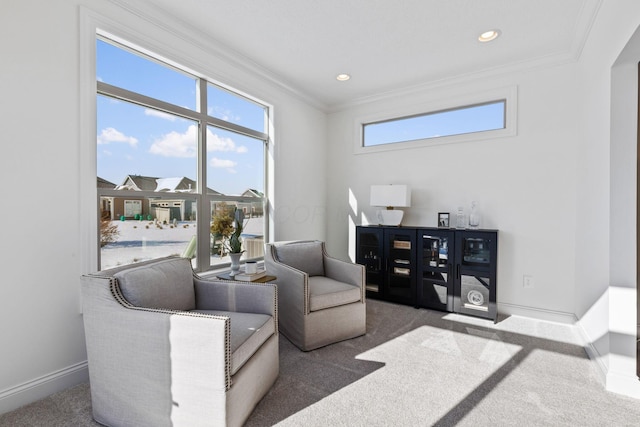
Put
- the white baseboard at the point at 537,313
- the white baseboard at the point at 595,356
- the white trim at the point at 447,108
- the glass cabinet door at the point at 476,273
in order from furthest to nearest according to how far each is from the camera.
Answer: the white trim at the point at 447,108, the glass cabinet door at the point at 476,273, the white baseboard at the point at 537,313, the white baseboard at the point at 595,356

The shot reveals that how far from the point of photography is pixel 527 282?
127 inches

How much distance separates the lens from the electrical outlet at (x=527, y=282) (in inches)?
126

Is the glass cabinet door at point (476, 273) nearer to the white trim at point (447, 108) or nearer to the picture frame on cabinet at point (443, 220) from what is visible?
the picture frame on cabinet at point (443, 220)

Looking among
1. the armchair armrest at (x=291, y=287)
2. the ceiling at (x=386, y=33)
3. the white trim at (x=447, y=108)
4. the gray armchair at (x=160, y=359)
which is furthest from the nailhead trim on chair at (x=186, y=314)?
the white trim at (x=447, y=108)

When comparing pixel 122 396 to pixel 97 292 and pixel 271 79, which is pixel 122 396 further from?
pixel 271 79

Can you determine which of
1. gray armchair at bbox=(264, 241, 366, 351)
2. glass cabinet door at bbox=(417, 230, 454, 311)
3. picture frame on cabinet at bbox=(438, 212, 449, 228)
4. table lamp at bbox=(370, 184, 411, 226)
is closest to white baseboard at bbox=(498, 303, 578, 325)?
glass cabinet door at bbox=(417, 230, 454, 311)

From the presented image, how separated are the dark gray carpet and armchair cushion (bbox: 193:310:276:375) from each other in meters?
0.37

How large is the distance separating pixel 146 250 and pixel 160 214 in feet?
1.07

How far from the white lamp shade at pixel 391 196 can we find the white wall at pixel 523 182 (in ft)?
0.91

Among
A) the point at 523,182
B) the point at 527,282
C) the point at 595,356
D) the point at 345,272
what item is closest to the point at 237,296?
the point at 345,272

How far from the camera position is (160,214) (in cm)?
266

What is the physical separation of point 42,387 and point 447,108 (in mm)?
4394

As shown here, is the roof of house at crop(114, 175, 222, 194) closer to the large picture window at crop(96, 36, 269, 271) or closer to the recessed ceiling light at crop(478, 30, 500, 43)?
the large picture window at crop(96, 36, 269, 271)

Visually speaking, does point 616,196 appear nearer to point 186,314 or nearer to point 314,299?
point 314,299
